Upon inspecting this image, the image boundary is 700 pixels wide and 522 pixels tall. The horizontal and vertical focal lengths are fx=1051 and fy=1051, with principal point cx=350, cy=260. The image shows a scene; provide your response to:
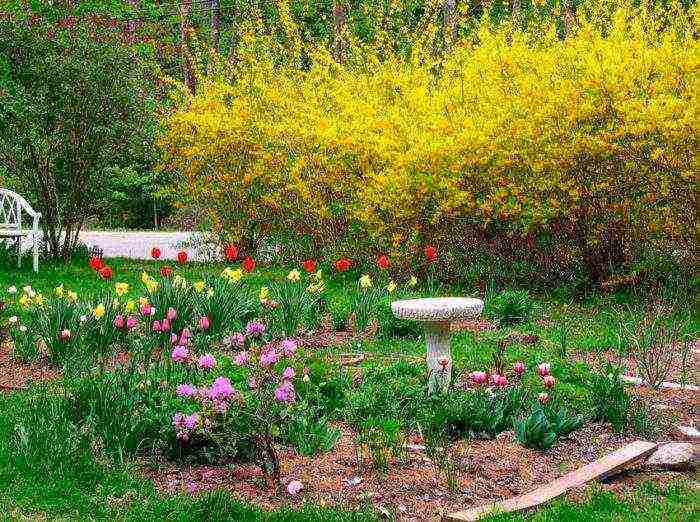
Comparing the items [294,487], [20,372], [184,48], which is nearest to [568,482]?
[294,487]

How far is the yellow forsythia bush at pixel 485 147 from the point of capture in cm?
837

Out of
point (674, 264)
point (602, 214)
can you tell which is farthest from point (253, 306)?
point (674, 264)

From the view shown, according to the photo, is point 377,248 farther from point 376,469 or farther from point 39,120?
point 376,469

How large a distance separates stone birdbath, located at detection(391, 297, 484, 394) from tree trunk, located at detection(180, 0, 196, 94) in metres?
14.7

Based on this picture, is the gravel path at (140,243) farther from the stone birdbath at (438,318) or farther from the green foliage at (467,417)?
the green foliage at (467,417)

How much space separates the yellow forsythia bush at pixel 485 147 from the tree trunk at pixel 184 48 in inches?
320

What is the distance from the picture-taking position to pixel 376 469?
4.64 metres

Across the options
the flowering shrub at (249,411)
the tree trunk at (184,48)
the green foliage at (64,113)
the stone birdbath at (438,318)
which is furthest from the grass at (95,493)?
A: the tree trunk at (184,48)

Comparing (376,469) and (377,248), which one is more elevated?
(377,248)

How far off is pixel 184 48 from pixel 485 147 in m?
11.7

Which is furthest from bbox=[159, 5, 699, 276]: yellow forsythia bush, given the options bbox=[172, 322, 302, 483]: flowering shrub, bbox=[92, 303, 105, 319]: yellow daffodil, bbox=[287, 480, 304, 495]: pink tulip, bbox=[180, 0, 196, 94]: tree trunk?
bbox=[180, 0, 196, 94]: tree trunk

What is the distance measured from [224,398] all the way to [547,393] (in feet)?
5.92

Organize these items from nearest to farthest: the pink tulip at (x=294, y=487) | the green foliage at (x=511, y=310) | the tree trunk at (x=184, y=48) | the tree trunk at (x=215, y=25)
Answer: the pink tulip at (x=294, y=487), the green foliage at (x=511, y=310), the tree trunk at (x=184, y=48), the tree trunk at (x=215, y=25)

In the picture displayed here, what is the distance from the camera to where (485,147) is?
29.6ft
